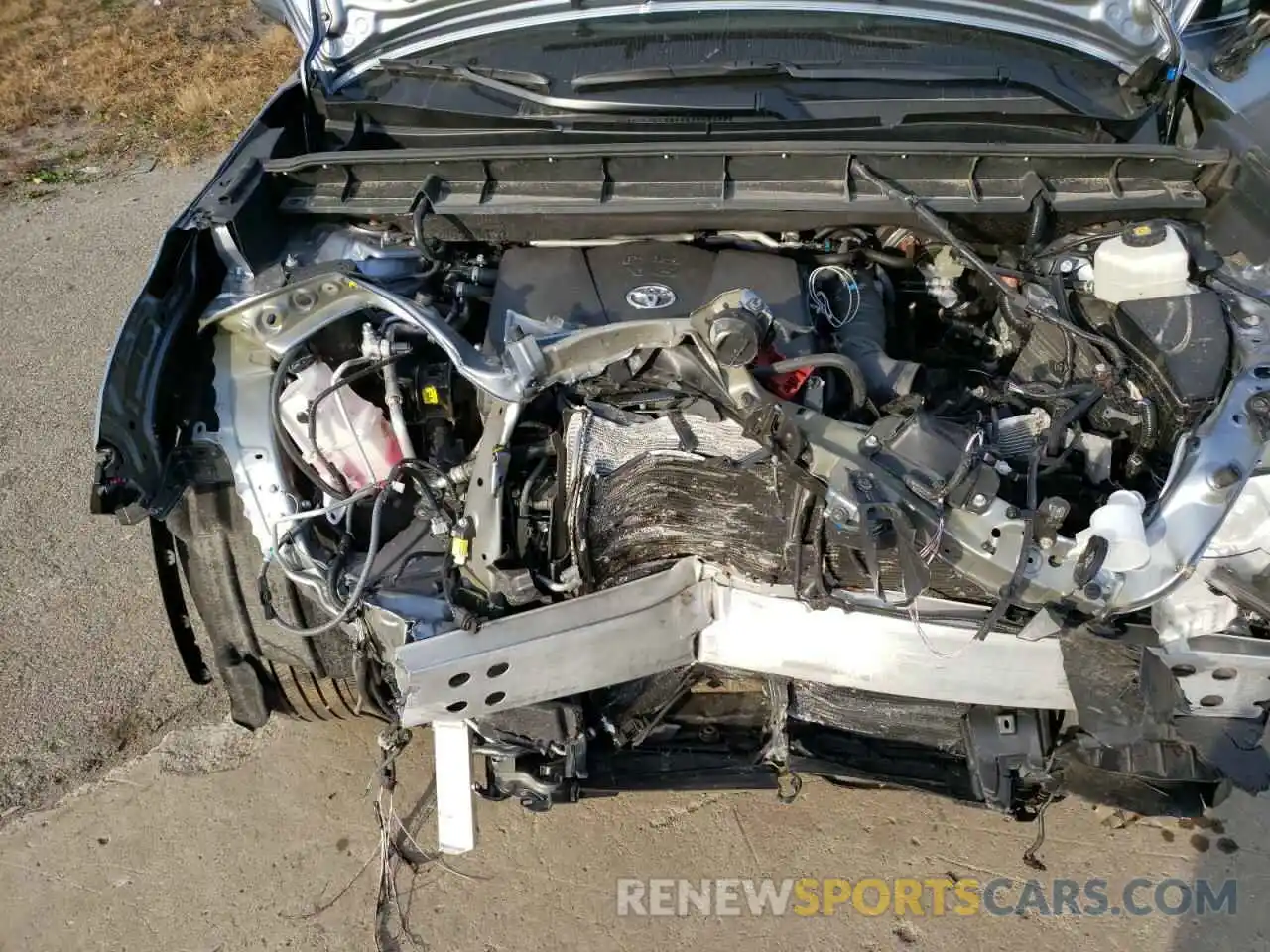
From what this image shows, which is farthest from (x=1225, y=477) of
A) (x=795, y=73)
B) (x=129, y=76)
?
(x=129, y=76)

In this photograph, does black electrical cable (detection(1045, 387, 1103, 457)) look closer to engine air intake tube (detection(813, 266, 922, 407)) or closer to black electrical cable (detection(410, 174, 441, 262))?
engine air intake tube (detection(813, 266, 922, 407))

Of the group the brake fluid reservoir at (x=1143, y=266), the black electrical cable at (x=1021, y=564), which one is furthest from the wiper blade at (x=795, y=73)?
the black electrical cable at (x=1021, y=564)

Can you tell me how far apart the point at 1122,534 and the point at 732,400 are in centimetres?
71

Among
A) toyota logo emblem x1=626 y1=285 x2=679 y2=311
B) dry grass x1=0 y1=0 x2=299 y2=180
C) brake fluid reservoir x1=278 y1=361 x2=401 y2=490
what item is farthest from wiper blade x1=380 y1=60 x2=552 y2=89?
dry grass x1=0 y1=0 x2=299 y2=180

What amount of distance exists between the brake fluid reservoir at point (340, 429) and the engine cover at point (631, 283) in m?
0.33

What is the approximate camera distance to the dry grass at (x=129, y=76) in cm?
618

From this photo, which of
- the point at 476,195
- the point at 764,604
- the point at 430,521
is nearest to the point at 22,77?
the point at 476,195

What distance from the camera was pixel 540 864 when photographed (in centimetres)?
244

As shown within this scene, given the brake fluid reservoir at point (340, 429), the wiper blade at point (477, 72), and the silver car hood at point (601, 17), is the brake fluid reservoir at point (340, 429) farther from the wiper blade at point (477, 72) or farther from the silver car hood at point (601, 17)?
the silver car hood at point (601, 17)

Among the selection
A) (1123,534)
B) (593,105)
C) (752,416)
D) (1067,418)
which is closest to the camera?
(1123,534)

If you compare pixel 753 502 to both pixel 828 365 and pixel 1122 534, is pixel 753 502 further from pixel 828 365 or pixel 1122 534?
pixel 1122 534

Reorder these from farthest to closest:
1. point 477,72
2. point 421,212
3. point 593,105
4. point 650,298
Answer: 1. point 477,72
2. point 593,105
3. point 421,212
4. point 650,298

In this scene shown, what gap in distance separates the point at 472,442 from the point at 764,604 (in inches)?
31.0

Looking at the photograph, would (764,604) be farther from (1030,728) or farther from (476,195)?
(476,195)
